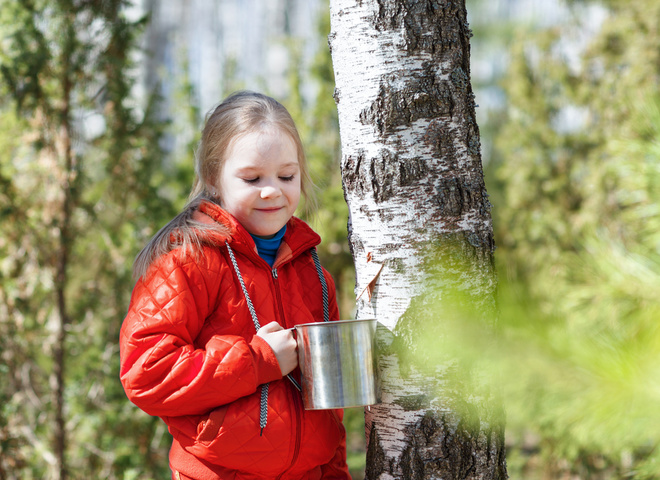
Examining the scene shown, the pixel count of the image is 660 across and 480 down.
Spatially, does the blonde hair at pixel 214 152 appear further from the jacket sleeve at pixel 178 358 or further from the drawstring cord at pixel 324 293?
the drawstring cord at pixel 324 293

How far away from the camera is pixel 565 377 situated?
2.19ft

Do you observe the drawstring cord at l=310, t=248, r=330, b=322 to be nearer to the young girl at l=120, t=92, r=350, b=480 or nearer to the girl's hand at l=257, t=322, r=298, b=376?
the young girl at l=120, t=92, r=350, b=480

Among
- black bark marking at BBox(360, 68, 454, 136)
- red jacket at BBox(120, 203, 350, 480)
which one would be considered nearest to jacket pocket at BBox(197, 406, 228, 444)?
red jacket at BBox(120, 203, 350, 480)

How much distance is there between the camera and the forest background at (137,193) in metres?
3.04

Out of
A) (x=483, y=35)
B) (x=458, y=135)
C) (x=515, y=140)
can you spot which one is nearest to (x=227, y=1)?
(x=483, y=35)

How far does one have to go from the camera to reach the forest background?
9.98ft

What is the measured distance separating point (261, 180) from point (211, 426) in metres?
0.69

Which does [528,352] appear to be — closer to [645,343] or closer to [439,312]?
[645,343]

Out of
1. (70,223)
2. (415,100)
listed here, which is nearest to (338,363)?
(415,100)

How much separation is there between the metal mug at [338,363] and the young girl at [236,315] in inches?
3.9

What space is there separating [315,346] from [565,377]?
0.84 meters

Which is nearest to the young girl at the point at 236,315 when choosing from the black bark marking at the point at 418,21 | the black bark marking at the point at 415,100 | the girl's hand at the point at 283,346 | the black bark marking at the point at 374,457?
the girl's hand at the point at 283,346

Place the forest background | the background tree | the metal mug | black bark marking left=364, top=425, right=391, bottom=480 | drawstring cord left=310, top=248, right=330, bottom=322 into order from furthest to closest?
the background tree < the forest background < drawstring cord left=310, top=248, right=330, bottom=322 < black bark marking left=364, top=425, right=391, bottom=480 < the metal mug

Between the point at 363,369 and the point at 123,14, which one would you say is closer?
the point at 363,369
